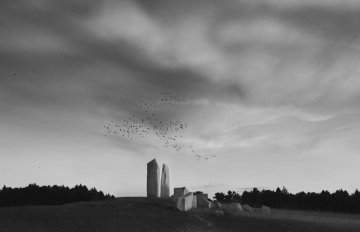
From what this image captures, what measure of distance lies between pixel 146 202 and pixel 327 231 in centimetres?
1539

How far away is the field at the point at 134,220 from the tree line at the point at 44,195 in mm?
23036

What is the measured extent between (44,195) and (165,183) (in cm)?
2500

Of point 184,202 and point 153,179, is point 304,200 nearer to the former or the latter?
point 153,179

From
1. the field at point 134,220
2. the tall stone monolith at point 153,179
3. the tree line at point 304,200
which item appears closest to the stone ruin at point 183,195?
the tall stone monolith at point 153,179

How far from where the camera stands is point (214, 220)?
1411 inches

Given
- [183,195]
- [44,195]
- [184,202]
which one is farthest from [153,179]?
[44,195]

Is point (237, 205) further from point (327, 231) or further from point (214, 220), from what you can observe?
point (327, 231)

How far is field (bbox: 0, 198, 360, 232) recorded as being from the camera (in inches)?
1223

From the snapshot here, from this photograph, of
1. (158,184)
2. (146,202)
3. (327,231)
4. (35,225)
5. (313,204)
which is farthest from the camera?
(313,204)

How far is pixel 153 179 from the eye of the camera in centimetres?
4459

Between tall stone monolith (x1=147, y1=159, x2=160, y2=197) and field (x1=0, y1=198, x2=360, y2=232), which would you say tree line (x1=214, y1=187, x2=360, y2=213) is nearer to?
tall stone monolith (x1=147, y1=159, x2=160, y2=197)

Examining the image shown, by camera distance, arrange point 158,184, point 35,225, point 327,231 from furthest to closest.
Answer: point 158,184
point 327,231
point 35,225

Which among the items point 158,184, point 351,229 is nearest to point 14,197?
point 158,184

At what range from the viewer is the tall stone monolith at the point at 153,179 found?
44.3m
